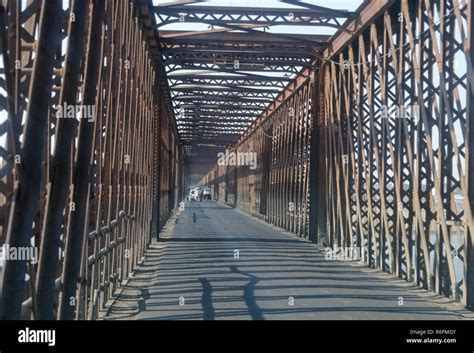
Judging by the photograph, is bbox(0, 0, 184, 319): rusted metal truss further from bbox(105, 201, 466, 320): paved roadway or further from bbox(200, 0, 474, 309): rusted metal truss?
bbox(200, 0, 474, 309): rusted metal truss

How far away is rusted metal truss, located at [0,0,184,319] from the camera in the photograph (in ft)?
15.6

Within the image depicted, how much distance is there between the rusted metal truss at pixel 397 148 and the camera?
441 inches

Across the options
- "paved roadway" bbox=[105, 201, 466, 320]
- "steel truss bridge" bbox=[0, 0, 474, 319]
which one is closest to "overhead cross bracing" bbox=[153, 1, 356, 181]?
"steel truss bridge" bbox=[0, 0, 474, 319]

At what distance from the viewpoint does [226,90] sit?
30172 millimetres

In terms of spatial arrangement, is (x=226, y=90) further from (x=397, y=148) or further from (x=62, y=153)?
(x=62, y=153)

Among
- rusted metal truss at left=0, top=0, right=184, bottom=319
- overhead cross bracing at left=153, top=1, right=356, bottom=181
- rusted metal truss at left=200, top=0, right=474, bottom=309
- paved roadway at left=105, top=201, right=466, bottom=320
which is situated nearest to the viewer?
rusted metal truss at left=0, top=0, right=184, bottom=319

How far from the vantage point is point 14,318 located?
470 centimetres

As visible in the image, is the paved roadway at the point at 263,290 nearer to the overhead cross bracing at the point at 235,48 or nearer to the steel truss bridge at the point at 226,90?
the steel truss bridge at the point at 226,90

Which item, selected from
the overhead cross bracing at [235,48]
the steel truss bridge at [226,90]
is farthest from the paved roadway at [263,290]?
the overhead cross bracing at [235,48]

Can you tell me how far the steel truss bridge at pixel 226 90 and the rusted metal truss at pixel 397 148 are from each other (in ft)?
0.14

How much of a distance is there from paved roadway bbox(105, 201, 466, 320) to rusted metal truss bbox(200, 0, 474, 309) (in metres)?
0.86

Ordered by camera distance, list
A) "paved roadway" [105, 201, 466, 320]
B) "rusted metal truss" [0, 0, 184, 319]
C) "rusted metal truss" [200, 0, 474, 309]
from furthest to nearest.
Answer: "rusted metal truss" [200, 0, 474, 309] < "paved roadway" [105, 201, 466, 320] < "rusted metal truss" [0, 0, 184, 319]

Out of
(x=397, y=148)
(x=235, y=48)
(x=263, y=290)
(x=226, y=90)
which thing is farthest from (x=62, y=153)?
(x=226, y=90)
